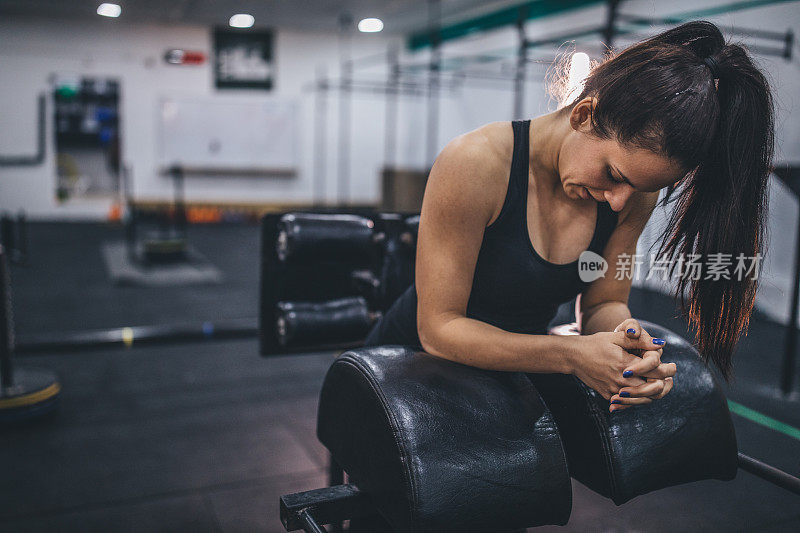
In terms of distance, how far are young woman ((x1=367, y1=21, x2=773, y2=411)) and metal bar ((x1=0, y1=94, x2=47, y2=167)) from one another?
30.1 ft

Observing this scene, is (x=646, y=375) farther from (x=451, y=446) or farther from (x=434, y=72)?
(x=434, y=72)

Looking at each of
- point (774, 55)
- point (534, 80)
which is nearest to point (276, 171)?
point (534, 80)

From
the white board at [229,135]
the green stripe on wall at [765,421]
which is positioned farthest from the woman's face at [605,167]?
the white board at [229,135]

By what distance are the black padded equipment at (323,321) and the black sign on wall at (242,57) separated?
8.64 m

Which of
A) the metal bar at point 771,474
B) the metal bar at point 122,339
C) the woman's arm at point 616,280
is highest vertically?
the woman's arm at point 616,280

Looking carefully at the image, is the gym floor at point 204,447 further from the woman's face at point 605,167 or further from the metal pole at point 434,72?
the metal pole at point 434,72

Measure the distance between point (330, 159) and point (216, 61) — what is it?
217 cm

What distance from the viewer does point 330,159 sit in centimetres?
988

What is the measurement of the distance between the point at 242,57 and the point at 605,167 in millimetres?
9301

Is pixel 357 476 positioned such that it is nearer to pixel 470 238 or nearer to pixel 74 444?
pixel 470 238

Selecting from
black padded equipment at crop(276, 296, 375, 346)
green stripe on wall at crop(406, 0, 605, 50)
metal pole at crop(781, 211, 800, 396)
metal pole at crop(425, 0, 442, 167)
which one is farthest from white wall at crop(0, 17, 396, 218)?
black padded equipment at crop(276, 296, 375, 346)

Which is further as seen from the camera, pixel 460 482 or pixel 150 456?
pixel 150 456

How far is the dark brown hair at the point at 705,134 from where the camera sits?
0.78 m

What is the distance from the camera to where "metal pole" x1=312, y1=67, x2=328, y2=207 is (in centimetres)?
959
